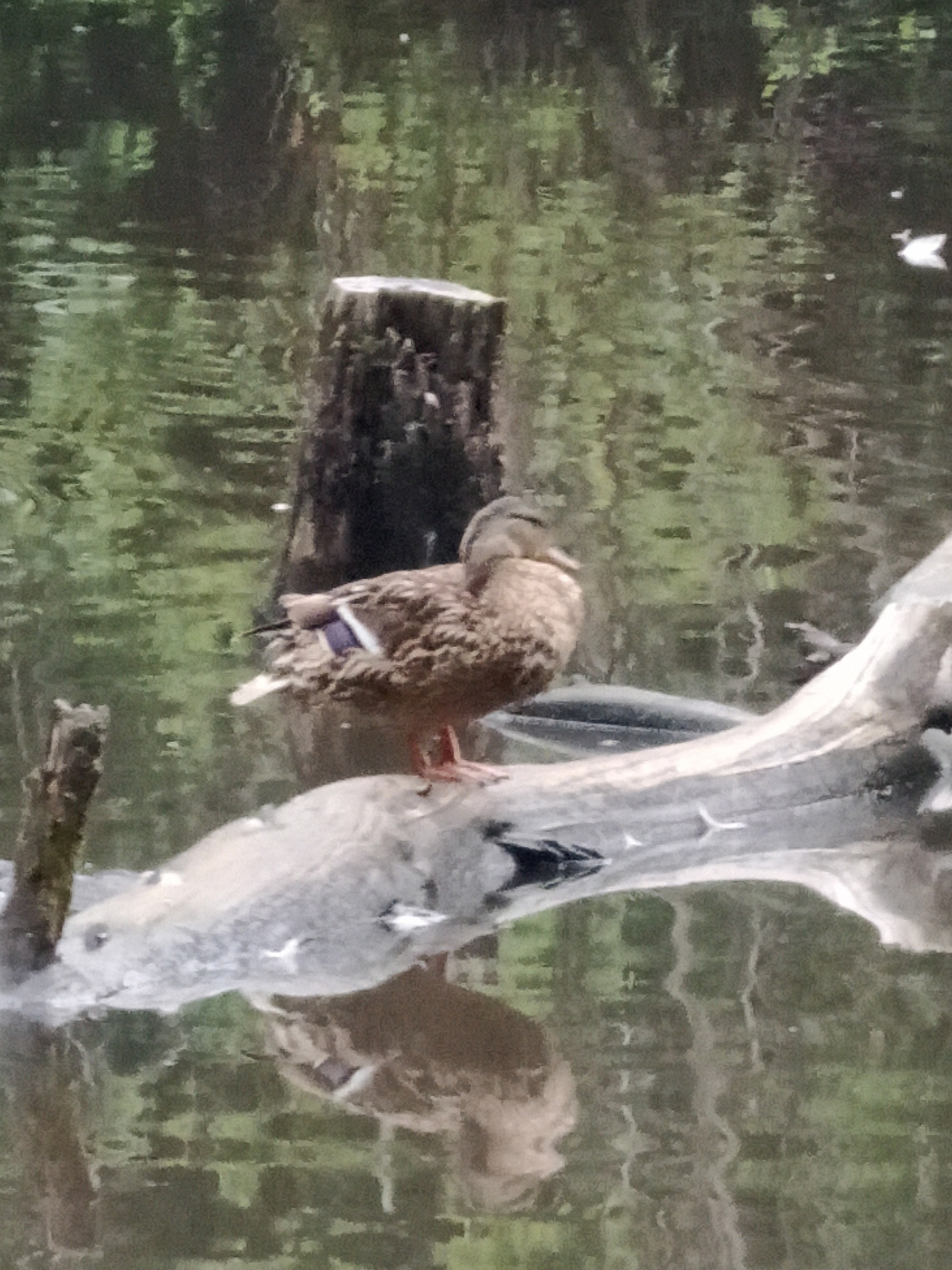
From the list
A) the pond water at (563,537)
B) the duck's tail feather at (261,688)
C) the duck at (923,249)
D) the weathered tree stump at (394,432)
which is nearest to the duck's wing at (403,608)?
the duck's tail feather at (261,688)

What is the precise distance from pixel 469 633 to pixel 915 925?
1.17 m

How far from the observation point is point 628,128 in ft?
55.5

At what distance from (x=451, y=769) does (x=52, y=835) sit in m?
1.17

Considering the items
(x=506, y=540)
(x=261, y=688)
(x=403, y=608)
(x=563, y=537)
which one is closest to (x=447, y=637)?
(x=403, y=608)

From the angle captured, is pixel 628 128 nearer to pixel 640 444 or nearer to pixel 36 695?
pixel 640 444

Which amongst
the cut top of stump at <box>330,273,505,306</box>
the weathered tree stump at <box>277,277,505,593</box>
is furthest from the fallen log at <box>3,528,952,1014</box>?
the cut top of stump at <box>330,273,505,306</box>

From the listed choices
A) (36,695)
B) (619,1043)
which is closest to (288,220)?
(36,695)

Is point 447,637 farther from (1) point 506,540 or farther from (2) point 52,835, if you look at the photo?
(2) point 52,835

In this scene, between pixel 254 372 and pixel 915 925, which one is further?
pixel 254 372

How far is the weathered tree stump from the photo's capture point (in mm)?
6113

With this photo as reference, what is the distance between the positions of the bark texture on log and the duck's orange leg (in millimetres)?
1002

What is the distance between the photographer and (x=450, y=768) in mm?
4836

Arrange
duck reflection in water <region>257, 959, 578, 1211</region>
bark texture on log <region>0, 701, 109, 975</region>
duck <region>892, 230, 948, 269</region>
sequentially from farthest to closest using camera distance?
1. duck <region>892, 230, 948, 269</region>
2. bark texture on log <region>0, 701, 109, 975</region>
3. duck reflection in water <region>257, 959, 578, 1211</region>

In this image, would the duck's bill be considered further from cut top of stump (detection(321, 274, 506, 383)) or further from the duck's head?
cut top of stump (detection(321, 274, 506, 383))
